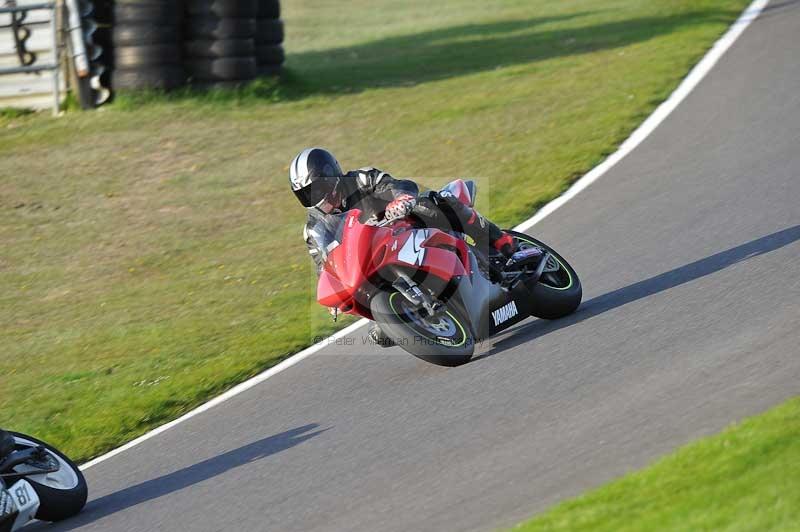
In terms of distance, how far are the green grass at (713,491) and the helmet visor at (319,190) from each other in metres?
3.06

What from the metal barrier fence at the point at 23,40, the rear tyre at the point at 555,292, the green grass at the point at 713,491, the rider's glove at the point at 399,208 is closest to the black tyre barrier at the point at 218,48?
the metal barrier fence at the point at 23,40

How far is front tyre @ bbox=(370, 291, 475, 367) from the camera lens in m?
7.03

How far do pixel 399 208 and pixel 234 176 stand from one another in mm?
7462

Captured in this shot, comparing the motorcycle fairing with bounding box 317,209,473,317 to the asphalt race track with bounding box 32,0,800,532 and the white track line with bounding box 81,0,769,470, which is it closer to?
the asphalt race track with bounding box 32,0,800,532

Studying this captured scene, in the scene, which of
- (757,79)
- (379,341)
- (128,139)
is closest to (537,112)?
(757,79)

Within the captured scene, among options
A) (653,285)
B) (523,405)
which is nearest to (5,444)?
(523,405)

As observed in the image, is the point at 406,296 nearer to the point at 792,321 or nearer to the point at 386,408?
the point at 386,408

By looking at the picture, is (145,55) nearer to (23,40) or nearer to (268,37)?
(268,37)

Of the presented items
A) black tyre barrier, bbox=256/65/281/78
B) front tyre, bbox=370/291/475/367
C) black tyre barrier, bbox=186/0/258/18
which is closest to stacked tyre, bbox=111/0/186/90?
black tyre barrier, bbox=186/0/258/18

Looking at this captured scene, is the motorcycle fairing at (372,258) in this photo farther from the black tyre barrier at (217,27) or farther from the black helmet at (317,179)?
the black tyre barrier at (217,27)

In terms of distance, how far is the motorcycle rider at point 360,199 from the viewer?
24.0 feet

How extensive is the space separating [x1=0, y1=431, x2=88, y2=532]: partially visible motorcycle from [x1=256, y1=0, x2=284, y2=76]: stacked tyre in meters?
11.7

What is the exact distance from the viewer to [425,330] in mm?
7180

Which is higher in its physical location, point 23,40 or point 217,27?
point 217,27
